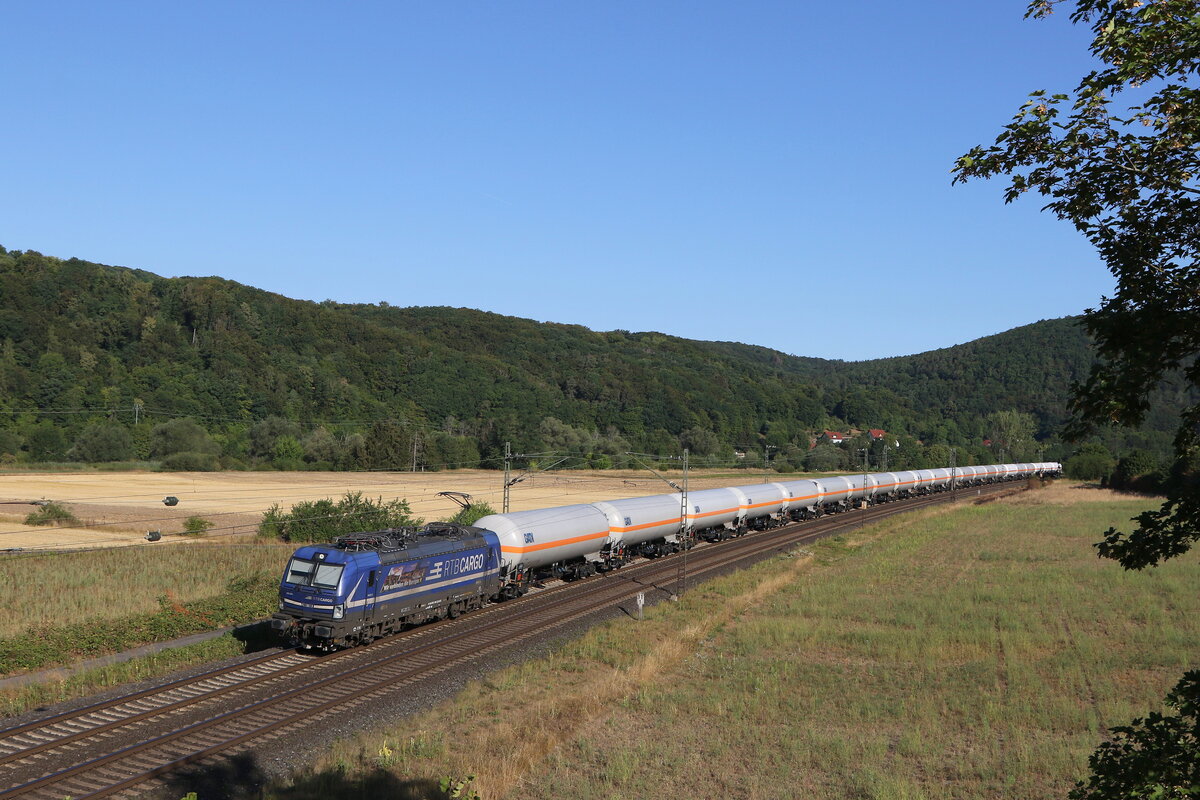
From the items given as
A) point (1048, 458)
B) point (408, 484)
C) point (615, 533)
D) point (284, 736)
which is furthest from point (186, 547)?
point (1048, 458)

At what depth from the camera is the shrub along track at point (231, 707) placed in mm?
17781

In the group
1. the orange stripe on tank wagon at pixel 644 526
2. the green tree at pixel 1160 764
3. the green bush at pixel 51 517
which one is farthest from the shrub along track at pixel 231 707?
the green bush at pixel 51 517

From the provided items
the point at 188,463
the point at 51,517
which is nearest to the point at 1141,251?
the point at 51,517

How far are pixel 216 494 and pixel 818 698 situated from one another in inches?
2896

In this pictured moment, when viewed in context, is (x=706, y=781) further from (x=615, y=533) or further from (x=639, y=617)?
(x=615, y=533)

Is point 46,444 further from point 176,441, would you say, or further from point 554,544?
point 554,544

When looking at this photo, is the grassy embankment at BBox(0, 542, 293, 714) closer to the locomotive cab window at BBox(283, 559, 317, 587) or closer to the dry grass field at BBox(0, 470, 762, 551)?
the locomotive cab window at BBox(283, 559, 317, 587)

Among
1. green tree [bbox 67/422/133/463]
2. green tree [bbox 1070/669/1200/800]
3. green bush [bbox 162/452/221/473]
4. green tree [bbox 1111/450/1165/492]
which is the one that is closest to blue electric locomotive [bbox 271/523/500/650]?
green tree [bbox 1070/669/1200/800]

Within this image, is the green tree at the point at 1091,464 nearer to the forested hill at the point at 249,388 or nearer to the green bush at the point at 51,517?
the forested hill at the point at 249,388

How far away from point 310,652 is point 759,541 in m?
37.8

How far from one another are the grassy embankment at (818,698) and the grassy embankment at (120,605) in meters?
9.84

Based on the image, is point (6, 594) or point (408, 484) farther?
point (408, 484)

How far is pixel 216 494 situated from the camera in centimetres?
8262

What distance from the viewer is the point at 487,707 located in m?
22.2
